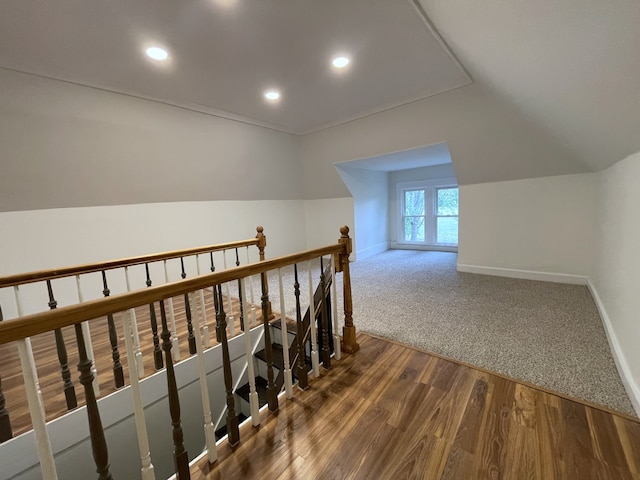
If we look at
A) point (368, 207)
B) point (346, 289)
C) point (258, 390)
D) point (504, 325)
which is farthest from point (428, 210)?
point (258, 390)

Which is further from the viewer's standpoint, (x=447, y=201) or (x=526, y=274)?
(x=447, y=201)

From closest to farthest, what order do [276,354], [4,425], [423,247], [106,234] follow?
[4,425] → [276,354] → [106,234] → [423,247]

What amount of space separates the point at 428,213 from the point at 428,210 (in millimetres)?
70

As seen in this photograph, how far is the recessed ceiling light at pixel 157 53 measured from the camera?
2.01 meters

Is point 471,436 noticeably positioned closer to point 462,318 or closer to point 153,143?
point 462,318

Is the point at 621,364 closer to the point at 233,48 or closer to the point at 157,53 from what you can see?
the point at 233,48

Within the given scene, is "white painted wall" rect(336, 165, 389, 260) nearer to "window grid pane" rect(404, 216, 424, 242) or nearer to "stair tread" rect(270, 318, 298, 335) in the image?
"window grid pane" rect(404, 216, 424, 242)

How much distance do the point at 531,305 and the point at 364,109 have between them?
302cm

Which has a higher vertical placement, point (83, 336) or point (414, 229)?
point (83, 336)

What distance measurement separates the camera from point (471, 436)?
1337 mm

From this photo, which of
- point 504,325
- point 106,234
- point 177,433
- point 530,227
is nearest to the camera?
point 177,433

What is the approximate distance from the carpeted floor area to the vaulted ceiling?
1476mm

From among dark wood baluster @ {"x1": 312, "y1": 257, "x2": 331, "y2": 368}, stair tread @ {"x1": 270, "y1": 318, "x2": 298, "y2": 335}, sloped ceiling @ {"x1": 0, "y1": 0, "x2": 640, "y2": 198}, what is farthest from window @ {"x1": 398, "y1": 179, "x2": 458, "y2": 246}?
dark wood baluster @ {"x1": 312, "y1": 257, "x2": 331, "y2": 368}

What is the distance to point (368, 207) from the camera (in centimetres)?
582
